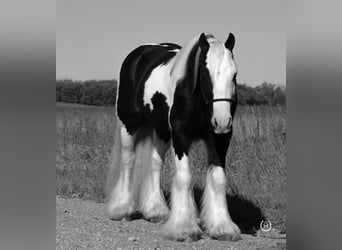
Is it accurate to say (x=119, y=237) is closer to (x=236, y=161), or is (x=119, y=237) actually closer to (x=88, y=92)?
(x=236, y=161)

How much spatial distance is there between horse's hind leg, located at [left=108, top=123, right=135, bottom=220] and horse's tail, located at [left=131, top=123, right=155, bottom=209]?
0.06m

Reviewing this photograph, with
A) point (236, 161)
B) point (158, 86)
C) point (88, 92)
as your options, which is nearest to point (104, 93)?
point (88, 92)

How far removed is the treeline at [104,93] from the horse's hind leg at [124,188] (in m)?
5.04

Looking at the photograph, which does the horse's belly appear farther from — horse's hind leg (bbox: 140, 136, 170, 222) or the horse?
horse's hind leg (bbox: 140, 136, 170, 222)

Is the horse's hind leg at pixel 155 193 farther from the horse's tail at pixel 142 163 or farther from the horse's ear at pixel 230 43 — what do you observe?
the horse's ear at pixel 230 43

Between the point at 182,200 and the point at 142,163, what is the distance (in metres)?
1.31

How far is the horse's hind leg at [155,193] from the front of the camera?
18.3ft

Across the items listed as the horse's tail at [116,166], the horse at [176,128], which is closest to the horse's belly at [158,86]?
the horse at [176,128]

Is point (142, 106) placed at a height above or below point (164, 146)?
above

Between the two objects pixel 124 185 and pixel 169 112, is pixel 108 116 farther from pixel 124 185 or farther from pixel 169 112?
pixel 169 112
